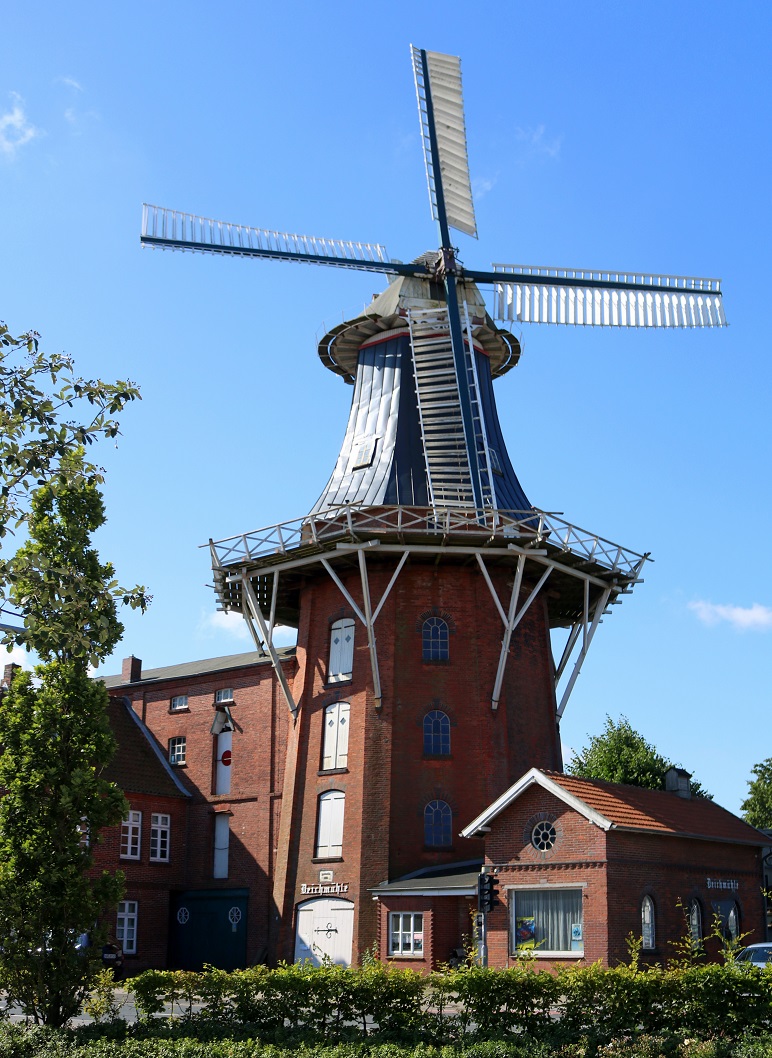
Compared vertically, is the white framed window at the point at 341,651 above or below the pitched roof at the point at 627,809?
above

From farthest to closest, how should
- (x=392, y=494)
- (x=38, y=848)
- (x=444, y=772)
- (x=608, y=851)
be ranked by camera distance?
1. (x=392, y=494)
2. (x=444, y=772)
3. (x=608, y=851)
4. (x=38, y=848)

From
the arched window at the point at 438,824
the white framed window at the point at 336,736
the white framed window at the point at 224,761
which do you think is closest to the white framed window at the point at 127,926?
the white framed window at the point at 224,761

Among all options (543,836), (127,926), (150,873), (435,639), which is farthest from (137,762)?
(543,836)

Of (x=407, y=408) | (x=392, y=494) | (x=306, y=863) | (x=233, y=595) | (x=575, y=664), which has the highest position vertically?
(x=407, y=408)

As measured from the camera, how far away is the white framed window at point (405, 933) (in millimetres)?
29469

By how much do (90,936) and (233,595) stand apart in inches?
704

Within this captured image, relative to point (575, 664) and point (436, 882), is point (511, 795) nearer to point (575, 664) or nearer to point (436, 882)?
point (436, 882)

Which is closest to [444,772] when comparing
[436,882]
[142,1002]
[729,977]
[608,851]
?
[436,882]

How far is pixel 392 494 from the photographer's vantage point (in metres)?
34.3

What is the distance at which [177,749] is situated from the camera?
42.0 metres

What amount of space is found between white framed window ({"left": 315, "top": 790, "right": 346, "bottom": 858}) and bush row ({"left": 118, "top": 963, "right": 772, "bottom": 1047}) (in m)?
13.9

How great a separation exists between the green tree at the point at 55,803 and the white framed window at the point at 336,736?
514 inches

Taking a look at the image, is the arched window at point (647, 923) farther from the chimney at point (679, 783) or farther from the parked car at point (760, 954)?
the chimney at point (679, 783)

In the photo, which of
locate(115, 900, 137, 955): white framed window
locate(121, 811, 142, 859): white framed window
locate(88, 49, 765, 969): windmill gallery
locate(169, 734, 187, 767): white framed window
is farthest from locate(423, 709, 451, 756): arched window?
locate(169, 734, 187, 767): white framed window
